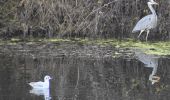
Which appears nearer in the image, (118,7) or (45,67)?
(45,67)

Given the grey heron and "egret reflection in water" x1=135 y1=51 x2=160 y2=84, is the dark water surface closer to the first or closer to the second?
"egret reflection in water" x1=135 y1=51 x2=160 y2=84

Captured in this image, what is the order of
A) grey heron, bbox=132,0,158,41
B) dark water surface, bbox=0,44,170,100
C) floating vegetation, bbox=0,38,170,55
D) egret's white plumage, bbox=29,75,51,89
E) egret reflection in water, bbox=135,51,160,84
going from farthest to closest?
grey heron, bbox=132,0,158,41
floating vegetation, bbox=0,38,170,55
egret reflection in water, bbox=135,51,160,84
egret's white plumage, bbox=29,75,51,89
dark water surface, bbox=0,44,170,100

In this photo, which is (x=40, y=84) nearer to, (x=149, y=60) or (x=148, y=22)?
(x=149, y=60)

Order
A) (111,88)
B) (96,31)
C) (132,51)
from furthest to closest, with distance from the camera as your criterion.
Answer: (96,31)
(132,51)
(111,88)

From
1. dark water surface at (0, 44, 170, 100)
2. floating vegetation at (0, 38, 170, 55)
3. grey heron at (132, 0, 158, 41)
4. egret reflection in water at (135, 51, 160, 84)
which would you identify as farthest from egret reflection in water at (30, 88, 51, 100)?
grey heron at (132, 0, 158, 41)

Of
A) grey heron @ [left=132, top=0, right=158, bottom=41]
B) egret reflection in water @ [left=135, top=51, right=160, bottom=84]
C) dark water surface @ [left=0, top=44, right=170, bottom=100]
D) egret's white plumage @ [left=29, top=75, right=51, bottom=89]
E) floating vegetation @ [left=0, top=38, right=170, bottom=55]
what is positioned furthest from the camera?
grey heron @ [left=132, top=0, right=158, bottom=41]

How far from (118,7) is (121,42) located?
1.72 meters

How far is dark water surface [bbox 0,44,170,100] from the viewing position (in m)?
10.1

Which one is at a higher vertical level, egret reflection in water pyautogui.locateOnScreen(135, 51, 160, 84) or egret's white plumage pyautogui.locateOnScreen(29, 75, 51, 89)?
egret reflection in water pyautogui.locateOnScreen(135, 51, 160, 84)

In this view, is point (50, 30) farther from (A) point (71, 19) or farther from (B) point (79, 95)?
(B) point (79, 95)

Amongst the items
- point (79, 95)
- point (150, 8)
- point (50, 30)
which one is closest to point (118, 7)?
point (150, 8)

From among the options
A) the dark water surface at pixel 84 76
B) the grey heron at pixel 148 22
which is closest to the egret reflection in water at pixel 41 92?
the dark water surface at pixel 84 76

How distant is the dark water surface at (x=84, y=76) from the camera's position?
33.2ft

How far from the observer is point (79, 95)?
997 cm
